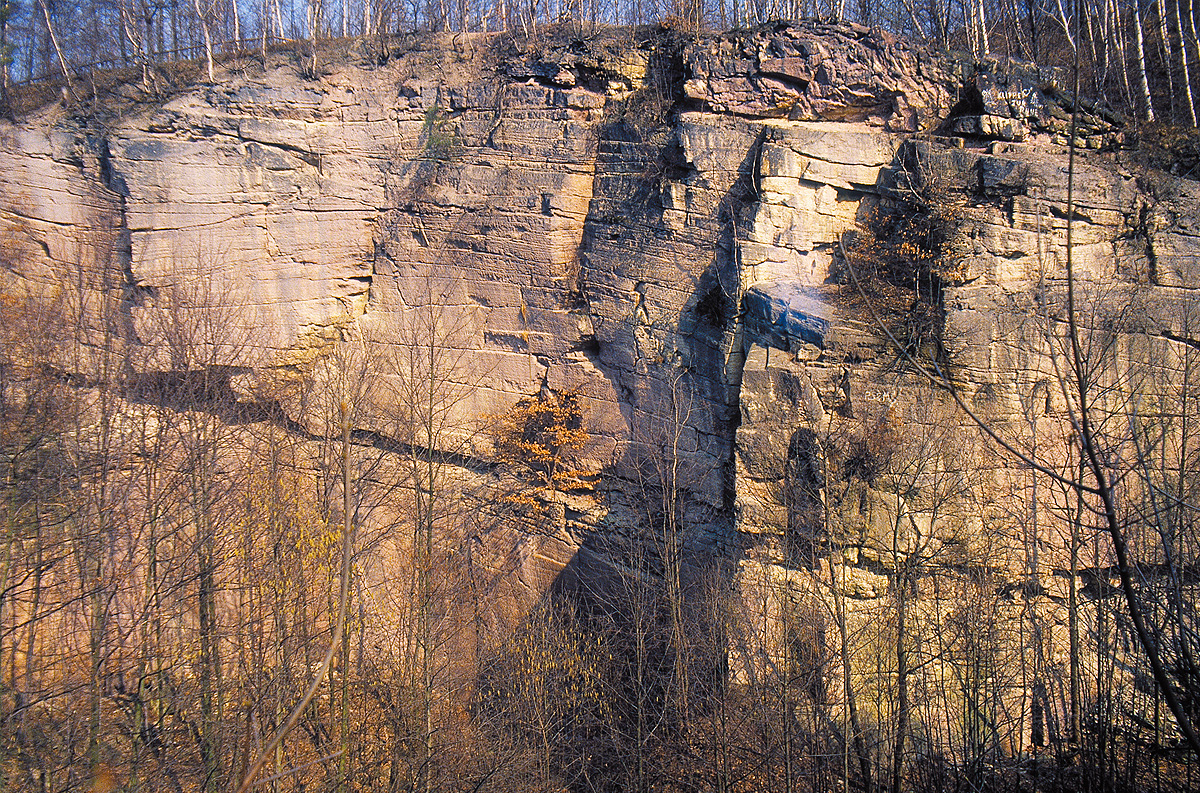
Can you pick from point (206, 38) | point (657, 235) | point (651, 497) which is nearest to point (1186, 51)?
point (657, 235)

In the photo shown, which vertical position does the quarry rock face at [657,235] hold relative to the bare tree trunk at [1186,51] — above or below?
below

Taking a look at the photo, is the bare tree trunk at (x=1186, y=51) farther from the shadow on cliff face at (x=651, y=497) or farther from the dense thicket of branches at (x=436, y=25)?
the shadow on cliff face at (x=651, y=497)

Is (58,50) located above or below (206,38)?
below

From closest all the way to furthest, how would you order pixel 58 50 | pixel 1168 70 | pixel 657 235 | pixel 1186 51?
pixel 1168 70
pixel 657 235
pixel 1186 51
pixel 58 50

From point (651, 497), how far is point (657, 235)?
4.32 m

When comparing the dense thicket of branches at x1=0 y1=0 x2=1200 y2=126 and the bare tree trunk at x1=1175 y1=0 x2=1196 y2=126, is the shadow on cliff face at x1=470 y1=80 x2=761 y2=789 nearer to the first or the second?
the dense thicket of branches at x1=0 y1=0 x2=1200 y2=126

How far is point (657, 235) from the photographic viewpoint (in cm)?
1198

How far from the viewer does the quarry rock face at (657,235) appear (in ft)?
33.1

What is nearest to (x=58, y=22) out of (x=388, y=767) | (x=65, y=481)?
(x=65, y=481)

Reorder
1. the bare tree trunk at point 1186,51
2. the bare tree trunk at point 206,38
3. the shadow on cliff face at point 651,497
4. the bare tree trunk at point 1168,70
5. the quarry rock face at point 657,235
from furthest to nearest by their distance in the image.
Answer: the bare tree trunk at point 206,38
the bare tree trunk at point 1168,70
the bare tree trunk at point 1186,51
the quarry rock face at point 657,235
the shadow on cliff face at point 651,497

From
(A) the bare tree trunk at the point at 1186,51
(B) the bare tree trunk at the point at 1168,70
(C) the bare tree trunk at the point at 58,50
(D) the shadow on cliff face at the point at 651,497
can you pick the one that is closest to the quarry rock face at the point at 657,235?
(D) the shadow on cliff face at the point at 651,497

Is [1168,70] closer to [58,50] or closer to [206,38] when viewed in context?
[206,38]

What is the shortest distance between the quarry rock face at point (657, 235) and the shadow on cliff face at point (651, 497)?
62mm

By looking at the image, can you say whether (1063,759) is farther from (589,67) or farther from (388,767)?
(589,67)
